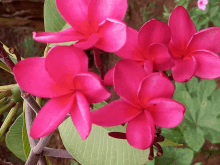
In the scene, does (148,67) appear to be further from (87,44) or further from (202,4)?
(202,4)

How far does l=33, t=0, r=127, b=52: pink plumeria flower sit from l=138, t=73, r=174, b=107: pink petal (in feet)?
0.18

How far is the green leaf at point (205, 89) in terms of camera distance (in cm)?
101

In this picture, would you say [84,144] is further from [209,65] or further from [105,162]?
[209,65]

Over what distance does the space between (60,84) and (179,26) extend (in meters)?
0.21

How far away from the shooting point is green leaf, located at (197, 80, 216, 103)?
101 cm

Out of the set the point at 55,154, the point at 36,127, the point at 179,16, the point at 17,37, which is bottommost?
the point at 17,37

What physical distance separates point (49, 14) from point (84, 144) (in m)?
0.33

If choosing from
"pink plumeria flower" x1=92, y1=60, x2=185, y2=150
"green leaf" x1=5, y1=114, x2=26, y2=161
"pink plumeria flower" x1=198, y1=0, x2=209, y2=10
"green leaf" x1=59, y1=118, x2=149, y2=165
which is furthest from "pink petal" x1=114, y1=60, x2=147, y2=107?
"pink plumeria flower" x1=198, y1=0, x2=209, y2=10

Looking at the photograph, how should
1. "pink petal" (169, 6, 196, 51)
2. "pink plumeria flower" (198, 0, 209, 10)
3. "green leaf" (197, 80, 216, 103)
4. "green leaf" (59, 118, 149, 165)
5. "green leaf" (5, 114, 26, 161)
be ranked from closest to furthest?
1. "pink petal" (169, 6, 196, 51)
2. "green leaf" (59, 118, 149, 165)
3. "green leaf" (5, 114, 26, 161)
4. "green leaf" (197, 80, 216, 103)
5. "pink plumeria flower" (198, 0, 209, 10)

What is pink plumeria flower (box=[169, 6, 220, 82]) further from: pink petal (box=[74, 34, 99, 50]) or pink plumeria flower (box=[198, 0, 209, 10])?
pink plumeria flower (box=[198, 0, 209, 10])

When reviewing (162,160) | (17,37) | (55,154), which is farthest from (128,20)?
(55,154)

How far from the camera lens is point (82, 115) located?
27 centimetres

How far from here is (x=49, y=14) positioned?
0.59 meters

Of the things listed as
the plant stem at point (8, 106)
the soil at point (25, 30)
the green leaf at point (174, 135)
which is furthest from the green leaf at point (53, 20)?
the soil at point (25, 30)
